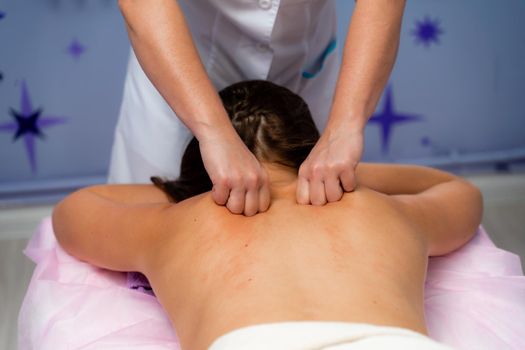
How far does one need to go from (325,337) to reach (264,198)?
1.05 feet

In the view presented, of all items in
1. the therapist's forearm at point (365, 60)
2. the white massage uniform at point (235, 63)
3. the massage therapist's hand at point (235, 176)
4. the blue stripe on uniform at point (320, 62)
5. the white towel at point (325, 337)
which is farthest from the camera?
the blue stripe on uniform at point (320, 62)

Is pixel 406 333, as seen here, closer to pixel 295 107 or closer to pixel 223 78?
pixel 295 107

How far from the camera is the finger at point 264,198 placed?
3.82ft

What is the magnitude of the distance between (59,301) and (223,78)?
0.65m

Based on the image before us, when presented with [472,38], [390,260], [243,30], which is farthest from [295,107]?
[472,38]

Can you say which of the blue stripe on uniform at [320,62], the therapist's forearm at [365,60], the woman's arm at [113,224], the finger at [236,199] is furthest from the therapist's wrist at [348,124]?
the blue stripe on uniform at [320,62]

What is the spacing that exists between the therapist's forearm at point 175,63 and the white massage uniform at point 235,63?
0.26 metres

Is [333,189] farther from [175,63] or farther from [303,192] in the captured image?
[175,63]

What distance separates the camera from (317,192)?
1.18 metres

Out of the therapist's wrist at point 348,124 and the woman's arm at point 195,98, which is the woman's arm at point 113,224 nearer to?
the woman's arm at point 195,98

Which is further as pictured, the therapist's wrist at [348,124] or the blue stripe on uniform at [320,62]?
the blue stripe on uniform at [320,62]

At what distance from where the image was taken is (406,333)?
0.94 m

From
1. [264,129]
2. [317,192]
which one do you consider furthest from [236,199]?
[264,129]

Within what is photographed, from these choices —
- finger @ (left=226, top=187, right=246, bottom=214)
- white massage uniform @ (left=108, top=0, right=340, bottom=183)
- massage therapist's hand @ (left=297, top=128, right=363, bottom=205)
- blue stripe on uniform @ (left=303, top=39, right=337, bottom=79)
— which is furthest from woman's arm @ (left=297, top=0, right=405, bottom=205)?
blue stripe on uniform @ (left=303, top=39, right=337, bottom=79)
